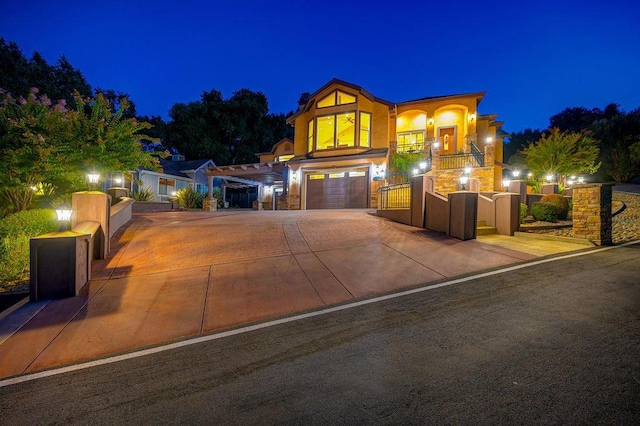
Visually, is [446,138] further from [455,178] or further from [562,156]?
[562,156]

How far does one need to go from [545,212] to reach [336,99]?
13.5 m

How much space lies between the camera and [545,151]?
19281 millimetres

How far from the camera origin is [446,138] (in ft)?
65.8

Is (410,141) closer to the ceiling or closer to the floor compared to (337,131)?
closer to the floor

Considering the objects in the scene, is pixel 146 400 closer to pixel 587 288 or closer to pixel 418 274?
pixel 418 274

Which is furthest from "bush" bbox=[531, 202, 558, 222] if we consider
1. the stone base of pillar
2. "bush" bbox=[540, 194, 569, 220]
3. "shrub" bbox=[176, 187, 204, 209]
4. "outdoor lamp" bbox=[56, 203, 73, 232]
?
"shrub" bbox=[176, 187, 204, 209]

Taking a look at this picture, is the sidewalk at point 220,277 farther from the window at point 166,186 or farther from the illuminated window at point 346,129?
the window at point 166,186

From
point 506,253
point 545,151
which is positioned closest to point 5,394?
point 506,253

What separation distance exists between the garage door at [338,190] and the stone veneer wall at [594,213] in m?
10.5

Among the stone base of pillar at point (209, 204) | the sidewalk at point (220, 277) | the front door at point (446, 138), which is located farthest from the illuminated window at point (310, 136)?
the sidewalk at point (220, 277)

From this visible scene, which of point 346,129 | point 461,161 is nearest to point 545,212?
point 461,161

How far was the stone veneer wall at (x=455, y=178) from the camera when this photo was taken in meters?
15.9

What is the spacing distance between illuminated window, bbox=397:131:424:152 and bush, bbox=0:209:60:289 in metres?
18.3

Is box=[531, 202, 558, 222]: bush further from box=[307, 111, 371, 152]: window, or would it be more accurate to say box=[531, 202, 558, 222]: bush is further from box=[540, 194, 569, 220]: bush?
box=[307, 111, 371, 152]: window
